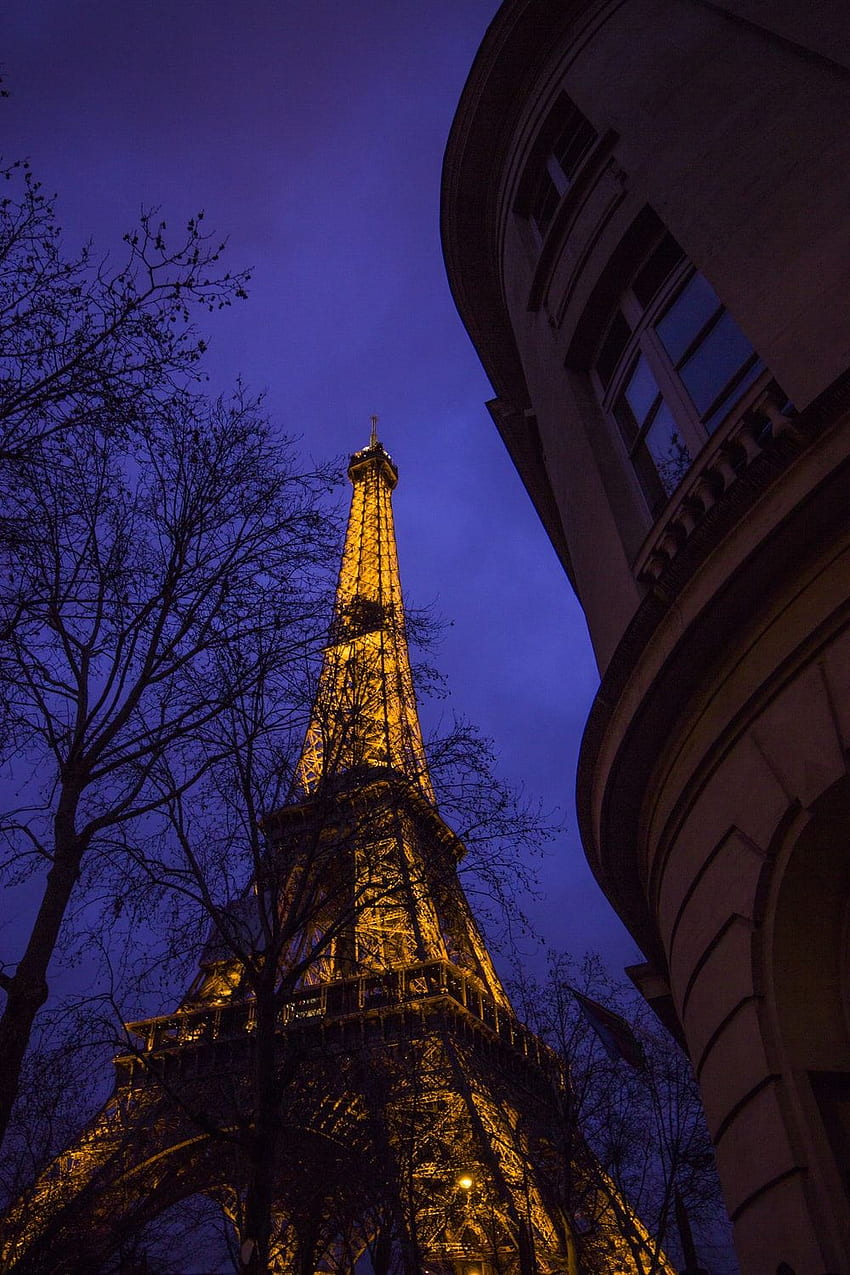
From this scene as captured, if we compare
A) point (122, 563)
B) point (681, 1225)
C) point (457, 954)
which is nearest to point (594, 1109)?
point (681, 1225)

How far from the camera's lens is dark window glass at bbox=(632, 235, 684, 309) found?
869cm

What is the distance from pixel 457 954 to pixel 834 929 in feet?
92.4

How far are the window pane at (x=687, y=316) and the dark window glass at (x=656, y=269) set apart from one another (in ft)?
1.41

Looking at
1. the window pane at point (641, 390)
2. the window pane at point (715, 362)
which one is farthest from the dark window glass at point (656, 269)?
the window pane at point (715, 362)

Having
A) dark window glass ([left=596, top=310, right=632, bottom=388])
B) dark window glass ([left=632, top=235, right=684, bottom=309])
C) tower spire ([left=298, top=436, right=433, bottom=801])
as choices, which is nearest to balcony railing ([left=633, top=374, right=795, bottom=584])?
dark window glass ([left=632, top=235, right=684, bottom=309])

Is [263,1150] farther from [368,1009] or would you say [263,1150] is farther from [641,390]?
[368,1009]

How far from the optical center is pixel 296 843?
1248cm

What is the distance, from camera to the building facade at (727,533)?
17.7 ft

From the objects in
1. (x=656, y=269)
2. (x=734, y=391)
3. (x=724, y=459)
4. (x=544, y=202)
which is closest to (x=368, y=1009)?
(x=544, y=202)

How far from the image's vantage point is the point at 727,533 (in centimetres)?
582

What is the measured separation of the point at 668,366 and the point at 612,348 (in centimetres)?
159

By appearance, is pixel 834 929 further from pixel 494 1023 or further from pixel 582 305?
pixel 494 1023

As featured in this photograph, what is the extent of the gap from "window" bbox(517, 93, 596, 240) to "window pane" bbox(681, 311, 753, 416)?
3.53 meters

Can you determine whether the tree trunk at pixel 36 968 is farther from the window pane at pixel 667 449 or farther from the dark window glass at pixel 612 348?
the dark window glass at pixel 612 348
